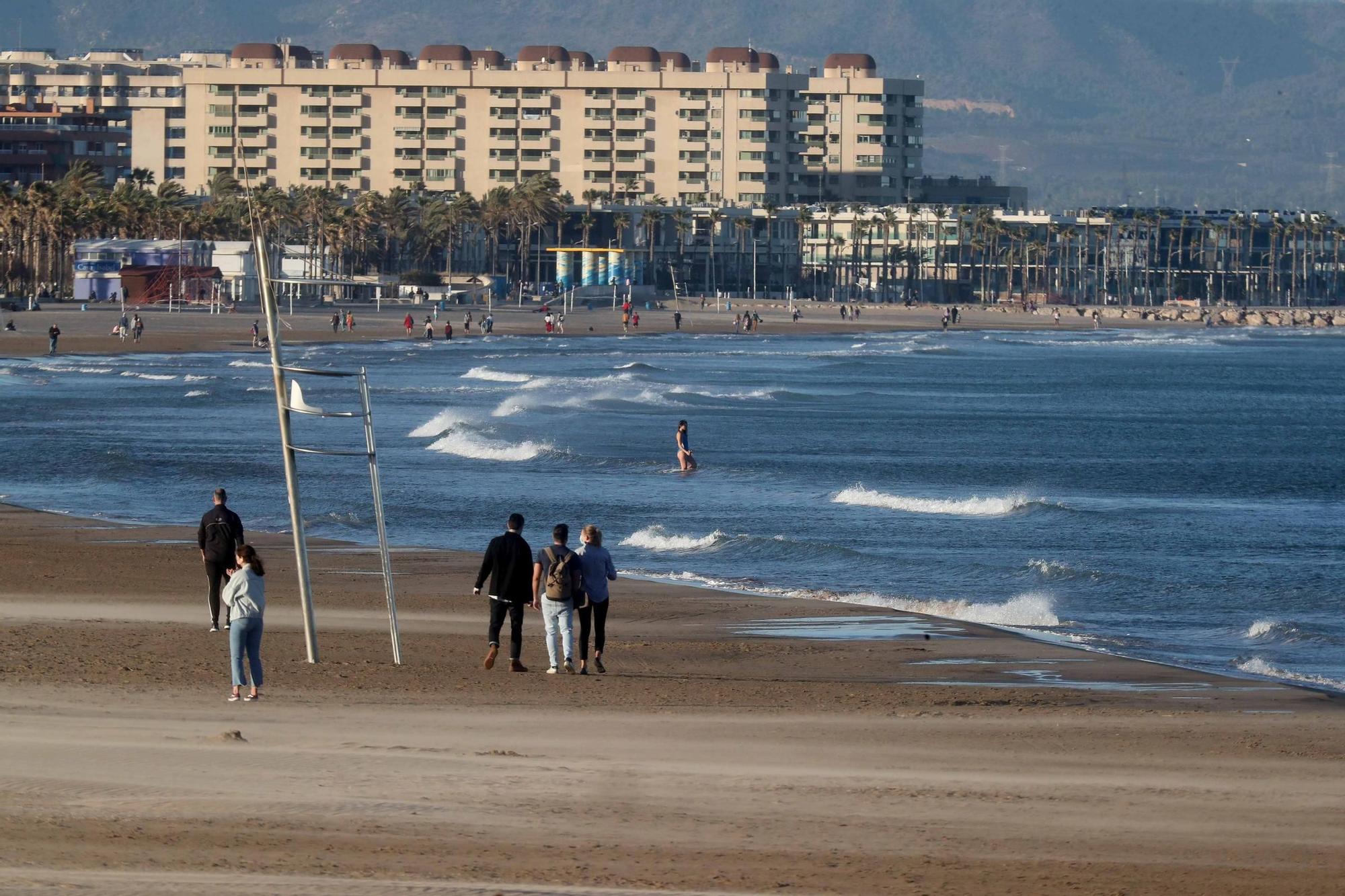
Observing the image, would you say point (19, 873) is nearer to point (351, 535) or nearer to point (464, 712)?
point (464, 712)

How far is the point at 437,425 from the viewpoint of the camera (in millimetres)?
46781

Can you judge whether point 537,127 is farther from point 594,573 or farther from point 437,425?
point 594,573

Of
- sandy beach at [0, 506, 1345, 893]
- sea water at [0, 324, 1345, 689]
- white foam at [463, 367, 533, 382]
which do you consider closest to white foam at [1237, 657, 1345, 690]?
sea water at [0, 324, 1345, 689]

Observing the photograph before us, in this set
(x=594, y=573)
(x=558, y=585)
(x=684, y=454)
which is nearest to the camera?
(x=558, y=585)

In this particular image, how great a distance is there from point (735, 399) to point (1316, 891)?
2144 inches

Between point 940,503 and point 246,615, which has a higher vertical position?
point 246,615

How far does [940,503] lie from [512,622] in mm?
19280

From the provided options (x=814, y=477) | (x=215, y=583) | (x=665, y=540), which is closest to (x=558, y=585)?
(x=215, y=583)

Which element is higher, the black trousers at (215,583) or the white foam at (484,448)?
the black trousers at (215,583)

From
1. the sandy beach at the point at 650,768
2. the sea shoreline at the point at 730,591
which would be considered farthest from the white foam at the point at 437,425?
the sandy beach at the point at 650,768

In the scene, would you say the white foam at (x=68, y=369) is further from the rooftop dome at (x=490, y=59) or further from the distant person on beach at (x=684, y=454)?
the rooftop dome at (x=490, y=59)

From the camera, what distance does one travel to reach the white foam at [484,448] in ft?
132

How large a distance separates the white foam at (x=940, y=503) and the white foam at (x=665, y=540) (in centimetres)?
606

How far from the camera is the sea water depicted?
2308 cm
